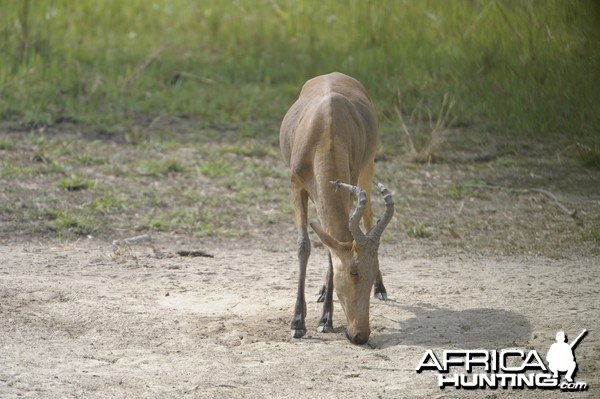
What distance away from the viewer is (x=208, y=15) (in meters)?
16.4

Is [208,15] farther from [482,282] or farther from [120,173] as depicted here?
[482,282]

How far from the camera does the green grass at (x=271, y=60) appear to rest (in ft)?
39.0

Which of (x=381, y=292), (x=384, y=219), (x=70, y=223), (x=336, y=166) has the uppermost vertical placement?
(x=336, y=166)

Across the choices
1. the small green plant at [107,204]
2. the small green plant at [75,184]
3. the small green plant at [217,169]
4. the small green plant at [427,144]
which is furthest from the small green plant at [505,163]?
the small green plant at [75,184]

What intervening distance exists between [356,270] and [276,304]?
3.74 ft

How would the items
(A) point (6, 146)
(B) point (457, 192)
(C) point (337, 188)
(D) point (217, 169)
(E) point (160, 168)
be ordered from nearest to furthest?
(C) point (337, 188), (B) point (457, 192), (E) point (160, 168), (D) point (217, 169), (A) point (6, 146)

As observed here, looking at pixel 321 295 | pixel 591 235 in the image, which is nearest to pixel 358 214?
pixel 321 295

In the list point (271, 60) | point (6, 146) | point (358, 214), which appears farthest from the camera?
point (271, 60)

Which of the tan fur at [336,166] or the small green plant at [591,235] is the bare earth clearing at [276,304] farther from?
the tan fur at [336,166]

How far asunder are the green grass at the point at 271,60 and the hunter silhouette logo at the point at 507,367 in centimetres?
410

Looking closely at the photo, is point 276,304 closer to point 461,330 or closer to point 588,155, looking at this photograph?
point 461,330

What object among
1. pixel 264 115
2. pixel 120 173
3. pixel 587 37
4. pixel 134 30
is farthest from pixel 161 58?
pixel 587 37

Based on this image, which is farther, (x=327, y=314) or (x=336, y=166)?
(x=327, y=314)

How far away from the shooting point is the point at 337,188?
678cm
